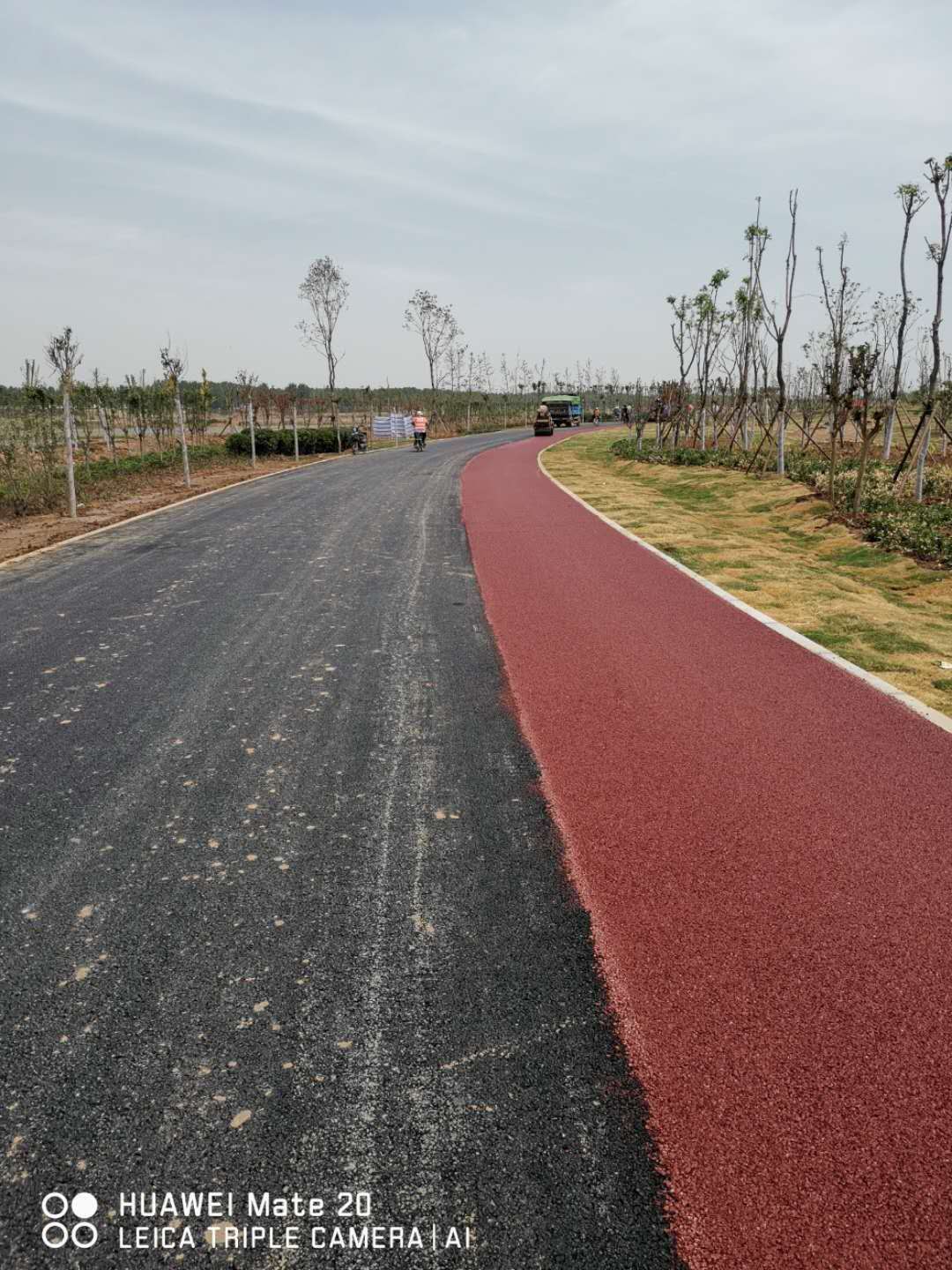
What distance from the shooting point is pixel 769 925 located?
301 cm

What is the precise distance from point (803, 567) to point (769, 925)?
28.4 ft

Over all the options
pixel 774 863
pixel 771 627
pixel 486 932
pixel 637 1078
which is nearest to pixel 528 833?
pixel 486 932

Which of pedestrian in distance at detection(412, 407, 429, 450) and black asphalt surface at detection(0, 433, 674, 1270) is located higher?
pedestrian in distance at detection(412, 407, 429, 450)

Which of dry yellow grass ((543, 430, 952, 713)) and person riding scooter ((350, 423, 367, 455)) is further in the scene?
Answer: person riding scooter ((350, 423, 367, 455))

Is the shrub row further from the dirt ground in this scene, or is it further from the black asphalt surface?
the black asphalt surface

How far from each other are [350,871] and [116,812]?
1299 millimetres

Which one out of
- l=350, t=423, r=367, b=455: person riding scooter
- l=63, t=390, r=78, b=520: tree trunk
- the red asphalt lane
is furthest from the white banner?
the red asphalt lane

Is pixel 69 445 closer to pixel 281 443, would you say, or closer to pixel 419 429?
pixel 281 443

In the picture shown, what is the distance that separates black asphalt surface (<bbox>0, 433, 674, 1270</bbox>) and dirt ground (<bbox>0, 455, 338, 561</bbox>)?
7038mm

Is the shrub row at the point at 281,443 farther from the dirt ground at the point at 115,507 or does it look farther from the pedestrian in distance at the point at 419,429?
the dirt ground at the point at 115,507

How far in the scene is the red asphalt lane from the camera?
1.97 m

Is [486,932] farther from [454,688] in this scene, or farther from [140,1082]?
[454,688]

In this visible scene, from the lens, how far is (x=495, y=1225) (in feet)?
6.23

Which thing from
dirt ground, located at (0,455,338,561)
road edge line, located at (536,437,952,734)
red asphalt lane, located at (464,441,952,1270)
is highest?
dirt ground, located at (0,455,338,561)
